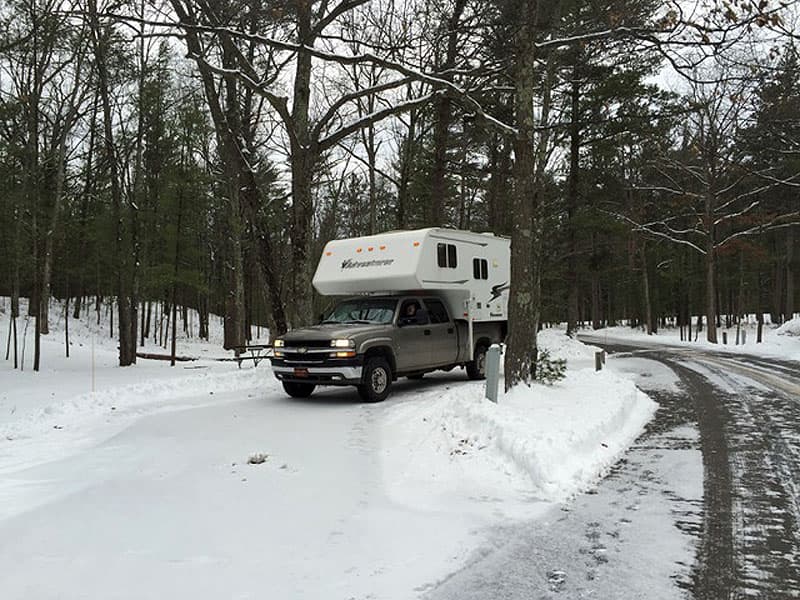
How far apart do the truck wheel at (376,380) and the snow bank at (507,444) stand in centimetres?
76

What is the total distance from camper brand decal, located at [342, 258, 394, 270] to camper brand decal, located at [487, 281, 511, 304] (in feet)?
10.2

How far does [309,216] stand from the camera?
48.7ft

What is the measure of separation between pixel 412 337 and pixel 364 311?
1.09 meters

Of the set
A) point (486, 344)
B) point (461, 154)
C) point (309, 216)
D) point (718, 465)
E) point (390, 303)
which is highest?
point (461, 154)

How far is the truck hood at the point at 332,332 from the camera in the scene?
1052cm

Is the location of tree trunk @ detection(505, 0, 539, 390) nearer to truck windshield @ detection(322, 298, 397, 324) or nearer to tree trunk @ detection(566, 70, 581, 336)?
truck windshield @ detection(322, 298, 397, 324)

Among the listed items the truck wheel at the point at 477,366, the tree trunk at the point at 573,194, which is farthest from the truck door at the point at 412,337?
the tree trunk at the point at 573,194

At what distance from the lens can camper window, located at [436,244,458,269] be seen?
12.2 meters

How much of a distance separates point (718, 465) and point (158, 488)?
582cm

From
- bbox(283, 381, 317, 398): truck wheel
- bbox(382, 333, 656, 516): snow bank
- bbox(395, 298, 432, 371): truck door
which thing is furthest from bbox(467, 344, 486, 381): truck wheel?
bbox(283, 381, 317, 398): truck wheel

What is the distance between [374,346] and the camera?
10750 mm

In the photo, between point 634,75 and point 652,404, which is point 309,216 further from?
point 634,75

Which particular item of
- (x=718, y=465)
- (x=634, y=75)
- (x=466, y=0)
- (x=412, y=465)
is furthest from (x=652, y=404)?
(x=634, y=75)

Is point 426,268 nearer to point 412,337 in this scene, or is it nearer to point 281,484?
point 412,337
